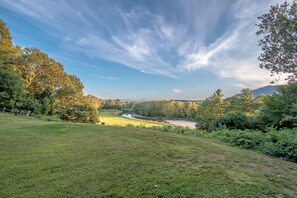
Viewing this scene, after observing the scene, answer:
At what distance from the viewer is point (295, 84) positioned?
5395mm

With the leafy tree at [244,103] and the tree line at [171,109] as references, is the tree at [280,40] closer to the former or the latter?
the leafy tree at [244,103]

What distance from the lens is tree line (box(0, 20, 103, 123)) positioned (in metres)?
20.5

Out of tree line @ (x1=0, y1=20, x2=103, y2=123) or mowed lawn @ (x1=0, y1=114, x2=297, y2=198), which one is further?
tree line @ (x1=0, y1=20, x2=103, y2=123)

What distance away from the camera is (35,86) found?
26.3 metres

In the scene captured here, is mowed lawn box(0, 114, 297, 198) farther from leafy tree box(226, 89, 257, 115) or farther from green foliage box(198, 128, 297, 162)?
leafy tree box(226, 89, 257, 115)

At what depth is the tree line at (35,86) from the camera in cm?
2047

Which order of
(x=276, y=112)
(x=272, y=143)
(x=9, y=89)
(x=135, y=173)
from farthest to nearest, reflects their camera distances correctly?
(x=9, y=89) < (x=276, y=112) < (x=272, y=143) < (x=135, y=173)

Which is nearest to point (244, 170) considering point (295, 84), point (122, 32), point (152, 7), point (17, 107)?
point (295, 84)

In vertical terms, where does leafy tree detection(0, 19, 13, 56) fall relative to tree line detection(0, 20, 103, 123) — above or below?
above

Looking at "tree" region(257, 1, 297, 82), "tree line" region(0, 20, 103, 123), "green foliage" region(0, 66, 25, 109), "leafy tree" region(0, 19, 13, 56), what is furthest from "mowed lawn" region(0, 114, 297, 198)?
"leafy tree" region(0, 19, 13, 56)

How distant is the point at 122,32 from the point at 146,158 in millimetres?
11046

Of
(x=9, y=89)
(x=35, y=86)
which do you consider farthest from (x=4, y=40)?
(x=35, y=86)

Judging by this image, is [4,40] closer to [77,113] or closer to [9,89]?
[9,89]

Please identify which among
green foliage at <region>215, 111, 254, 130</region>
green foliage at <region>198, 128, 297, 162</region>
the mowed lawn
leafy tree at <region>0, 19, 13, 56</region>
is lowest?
the mowed lawn
